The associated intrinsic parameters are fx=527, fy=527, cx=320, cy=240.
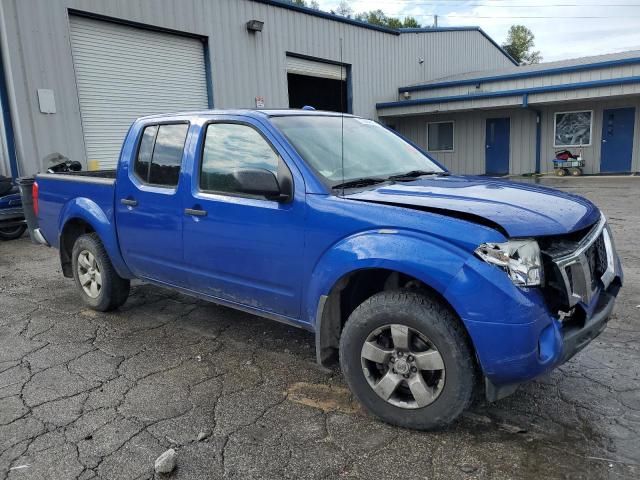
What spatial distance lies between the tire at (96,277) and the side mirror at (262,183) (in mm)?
2278

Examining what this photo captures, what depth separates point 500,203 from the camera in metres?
2.97

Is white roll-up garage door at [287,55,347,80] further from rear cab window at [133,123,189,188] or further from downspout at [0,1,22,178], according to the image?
rear cab window at [133,123,189,188]

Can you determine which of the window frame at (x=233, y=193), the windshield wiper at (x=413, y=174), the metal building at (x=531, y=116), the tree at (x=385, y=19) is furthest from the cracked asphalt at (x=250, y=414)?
the tree at (x=385, y=19)

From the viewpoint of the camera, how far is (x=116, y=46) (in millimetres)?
12094

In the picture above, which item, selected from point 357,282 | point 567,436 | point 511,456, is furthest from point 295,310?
point 567,436

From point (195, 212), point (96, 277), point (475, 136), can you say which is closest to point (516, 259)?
point (195, 212)

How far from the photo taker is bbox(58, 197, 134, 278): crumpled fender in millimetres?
4828

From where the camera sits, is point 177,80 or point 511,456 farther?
point 177,80

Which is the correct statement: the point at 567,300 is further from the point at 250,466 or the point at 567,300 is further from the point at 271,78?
the point at 271,78

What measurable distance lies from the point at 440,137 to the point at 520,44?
4931 cm

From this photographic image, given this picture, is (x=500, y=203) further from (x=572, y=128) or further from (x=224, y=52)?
(x=572, y=128)

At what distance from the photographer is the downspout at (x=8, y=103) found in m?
10.1

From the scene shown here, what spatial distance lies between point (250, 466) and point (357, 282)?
126 cm

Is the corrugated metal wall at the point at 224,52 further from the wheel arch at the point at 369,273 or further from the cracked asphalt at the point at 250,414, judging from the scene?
the wheel arch at the point at 369,273
